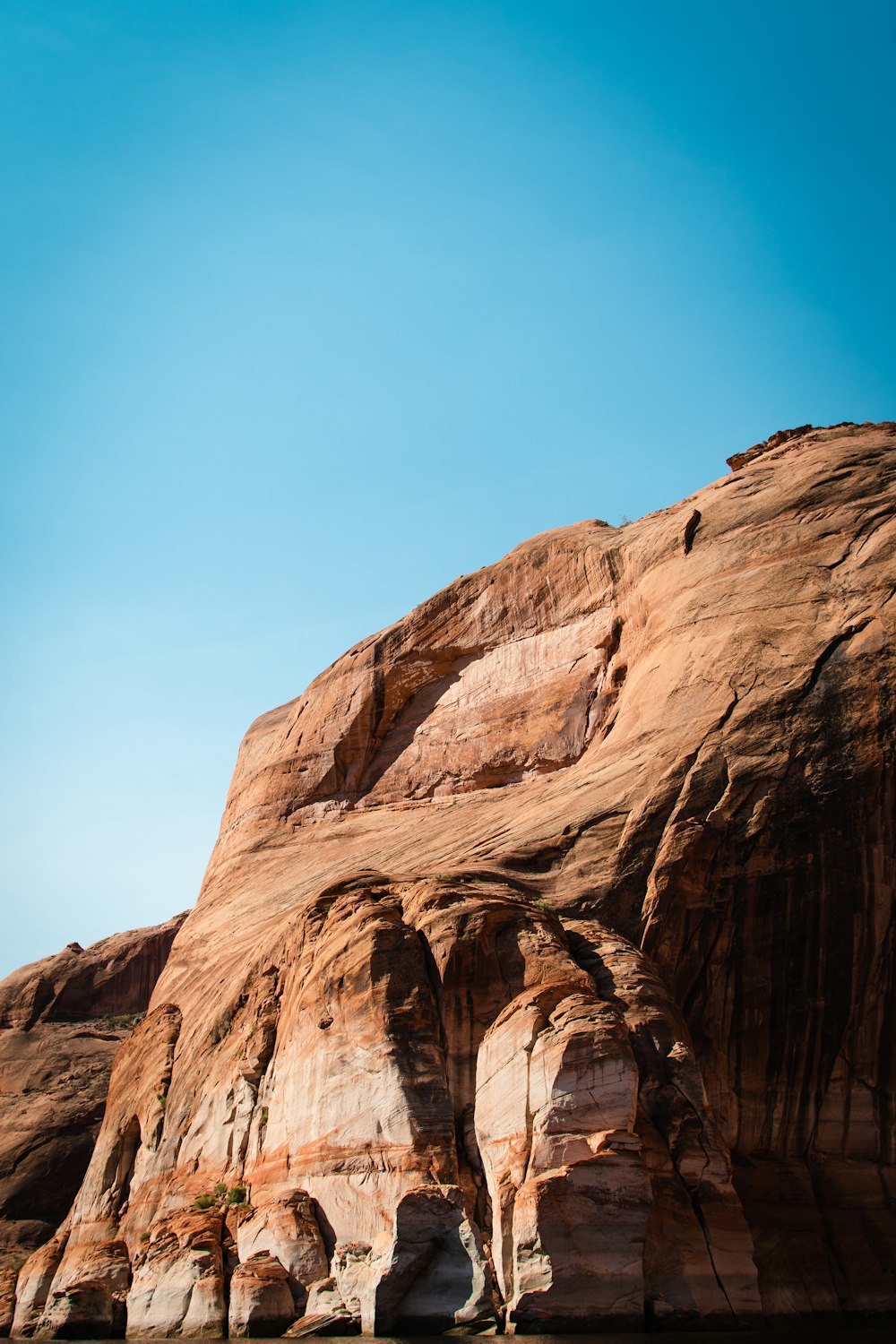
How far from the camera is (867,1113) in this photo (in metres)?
26.1

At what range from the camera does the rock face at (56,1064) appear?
39500 millimetres

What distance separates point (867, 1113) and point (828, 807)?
604 centimetres

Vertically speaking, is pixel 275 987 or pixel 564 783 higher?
pixel 564 783

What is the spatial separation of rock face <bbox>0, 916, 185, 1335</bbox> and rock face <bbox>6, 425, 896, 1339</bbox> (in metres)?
7.18

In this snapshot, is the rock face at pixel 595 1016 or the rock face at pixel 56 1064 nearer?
the rock face at pixel 595 1016

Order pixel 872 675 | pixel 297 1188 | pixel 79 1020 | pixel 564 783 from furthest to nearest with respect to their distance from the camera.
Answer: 1. pixel 79 1020
2. pixel 564 783
3. pixel 872 675
4. pixel 297 1188

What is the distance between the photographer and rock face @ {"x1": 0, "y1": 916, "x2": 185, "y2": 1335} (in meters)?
39.5

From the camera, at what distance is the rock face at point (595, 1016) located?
20.2 meters

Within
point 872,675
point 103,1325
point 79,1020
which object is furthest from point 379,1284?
point 79,1020

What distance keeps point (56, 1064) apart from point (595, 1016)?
3054cm

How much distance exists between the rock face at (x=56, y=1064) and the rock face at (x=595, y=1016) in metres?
7.18

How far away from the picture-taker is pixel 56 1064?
1818 inches

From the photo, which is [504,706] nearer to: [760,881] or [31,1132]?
[760,881]

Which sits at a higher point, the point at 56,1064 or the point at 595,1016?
the point at 56,1064
